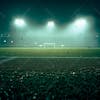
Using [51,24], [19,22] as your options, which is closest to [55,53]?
[19,22]

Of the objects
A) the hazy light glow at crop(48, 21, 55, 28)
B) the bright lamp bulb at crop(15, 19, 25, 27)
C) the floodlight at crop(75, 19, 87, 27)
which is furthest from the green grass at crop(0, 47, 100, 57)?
the hazy light glow at crop(48, 21, 55, 28)

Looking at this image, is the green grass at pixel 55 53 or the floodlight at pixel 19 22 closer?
the green grass at pixel 55 53

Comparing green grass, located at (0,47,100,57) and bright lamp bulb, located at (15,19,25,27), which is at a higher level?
bright lamp bulb, located at (15,19,25,27)

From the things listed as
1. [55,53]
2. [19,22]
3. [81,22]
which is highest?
[19,22]

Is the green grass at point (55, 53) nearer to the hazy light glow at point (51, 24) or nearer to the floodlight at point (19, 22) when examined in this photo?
the floodlight at point (19, 22)

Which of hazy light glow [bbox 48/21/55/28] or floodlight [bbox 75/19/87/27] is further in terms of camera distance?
hazy light glow [bbox 48/21/55/28]

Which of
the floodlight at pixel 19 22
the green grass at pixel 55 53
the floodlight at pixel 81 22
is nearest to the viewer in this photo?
the green grass at pixel 55 53

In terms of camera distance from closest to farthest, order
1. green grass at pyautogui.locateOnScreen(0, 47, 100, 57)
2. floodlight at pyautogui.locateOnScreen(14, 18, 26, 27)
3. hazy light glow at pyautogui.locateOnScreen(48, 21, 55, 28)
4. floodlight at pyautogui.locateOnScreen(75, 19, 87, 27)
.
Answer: green grass at pyautogui.locateOnScreen(0, 47, 100, 57) → floodlight at pyautogui.locateOnScreen(75, 19, 87, 27) → floodlight at pyautogui.locateOnScreen(14, 18, 26, 27) → hazy light glow at pyautogui.locateOnScreen(48, 21, 55, 28)

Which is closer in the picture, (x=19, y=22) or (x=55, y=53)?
(x=55, y=53)

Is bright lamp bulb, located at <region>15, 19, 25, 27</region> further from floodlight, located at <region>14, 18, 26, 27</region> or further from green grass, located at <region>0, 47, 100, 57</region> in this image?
green grass, located at <region>0, 47, 100, 57</region>

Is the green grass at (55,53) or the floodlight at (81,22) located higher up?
the floodlight at (81,22)

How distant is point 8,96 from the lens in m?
5.29

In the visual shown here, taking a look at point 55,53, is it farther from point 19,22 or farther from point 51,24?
point 51,24

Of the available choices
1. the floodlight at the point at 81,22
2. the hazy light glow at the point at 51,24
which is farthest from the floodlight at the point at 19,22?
the floodlight at the point at 81,22
